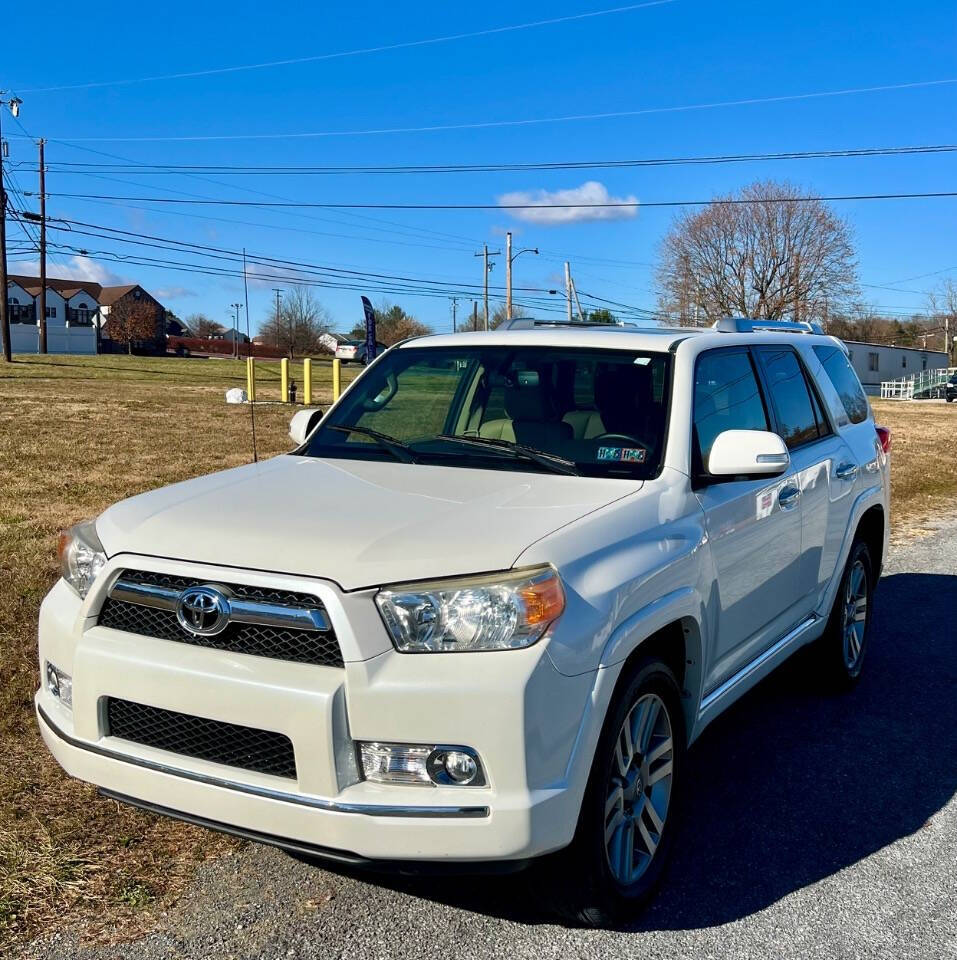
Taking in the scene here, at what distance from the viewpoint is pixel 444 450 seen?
3.94 m

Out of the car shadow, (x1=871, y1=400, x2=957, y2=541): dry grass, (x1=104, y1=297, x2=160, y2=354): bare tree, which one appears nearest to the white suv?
the car shadow

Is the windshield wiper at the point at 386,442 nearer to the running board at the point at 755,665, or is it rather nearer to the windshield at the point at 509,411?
the windshield at the point at 509,411

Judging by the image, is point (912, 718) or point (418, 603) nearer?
point (418, 603)

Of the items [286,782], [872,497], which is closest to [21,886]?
[286,782]

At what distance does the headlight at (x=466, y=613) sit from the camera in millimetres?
2652

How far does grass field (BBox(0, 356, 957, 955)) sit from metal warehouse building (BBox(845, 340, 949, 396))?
4625 centimetres

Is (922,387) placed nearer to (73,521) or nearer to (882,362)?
(882,362)

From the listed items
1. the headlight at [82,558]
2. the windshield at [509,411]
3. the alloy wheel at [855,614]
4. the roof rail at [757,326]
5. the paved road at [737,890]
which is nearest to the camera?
the paved road at [737,890]

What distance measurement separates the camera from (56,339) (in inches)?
3922

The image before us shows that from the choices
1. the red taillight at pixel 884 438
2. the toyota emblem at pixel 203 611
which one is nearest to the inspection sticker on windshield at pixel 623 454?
the toyota emblem at pixel 203 611

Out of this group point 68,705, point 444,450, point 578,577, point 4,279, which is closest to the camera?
point 578,577

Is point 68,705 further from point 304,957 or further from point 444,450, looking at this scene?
point 444,450

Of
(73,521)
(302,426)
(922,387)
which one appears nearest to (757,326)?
(302,426)

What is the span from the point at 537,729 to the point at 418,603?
1.47 feet
